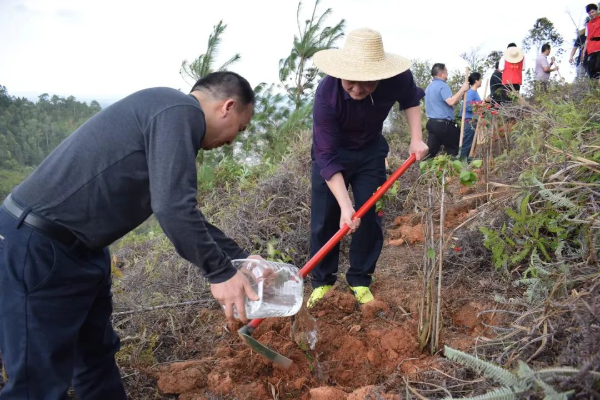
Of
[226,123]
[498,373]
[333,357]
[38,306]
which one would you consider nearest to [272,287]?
[333,357]

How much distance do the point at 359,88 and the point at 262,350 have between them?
1.40 meters

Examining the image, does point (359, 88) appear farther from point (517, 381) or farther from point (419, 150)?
point (517, 381)

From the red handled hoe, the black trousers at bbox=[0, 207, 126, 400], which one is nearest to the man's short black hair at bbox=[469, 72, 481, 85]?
the red handled hoe

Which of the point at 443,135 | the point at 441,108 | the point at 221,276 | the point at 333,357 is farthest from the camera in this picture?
the point at 443,135

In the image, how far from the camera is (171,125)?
140cm

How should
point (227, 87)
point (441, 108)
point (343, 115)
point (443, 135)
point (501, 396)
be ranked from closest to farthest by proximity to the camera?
point (501, 396) < point (227, 87) < point (343, 115) < point (441, 108) < point (443, 135)

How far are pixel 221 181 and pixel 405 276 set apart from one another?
3.38 m

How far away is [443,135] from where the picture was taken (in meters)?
6.11

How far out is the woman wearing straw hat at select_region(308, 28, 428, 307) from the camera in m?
2.41

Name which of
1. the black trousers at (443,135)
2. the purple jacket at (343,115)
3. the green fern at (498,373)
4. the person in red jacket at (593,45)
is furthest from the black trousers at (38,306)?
the person in red jacket at (593,45)

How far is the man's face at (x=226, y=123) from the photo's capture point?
1612 mm

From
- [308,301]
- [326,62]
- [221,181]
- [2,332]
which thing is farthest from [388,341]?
[221,181]

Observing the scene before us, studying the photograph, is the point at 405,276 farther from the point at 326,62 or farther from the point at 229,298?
the point at 229,298

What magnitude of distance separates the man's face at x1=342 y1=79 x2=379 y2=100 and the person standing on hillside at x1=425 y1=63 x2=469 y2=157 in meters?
3.84
